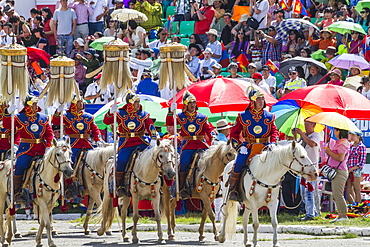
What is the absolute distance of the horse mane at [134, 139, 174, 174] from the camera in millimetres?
16125

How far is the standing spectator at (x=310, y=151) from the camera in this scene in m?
18.3

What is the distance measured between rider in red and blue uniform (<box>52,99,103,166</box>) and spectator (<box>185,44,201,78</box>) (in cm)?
615

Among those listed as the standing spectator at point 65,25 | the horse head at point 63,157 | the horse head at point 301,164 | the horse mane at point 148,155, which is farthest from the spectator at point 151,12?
the horse head at point 301,164

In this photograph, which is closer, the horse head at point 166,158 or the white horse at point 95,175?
the horse head at point 166,158

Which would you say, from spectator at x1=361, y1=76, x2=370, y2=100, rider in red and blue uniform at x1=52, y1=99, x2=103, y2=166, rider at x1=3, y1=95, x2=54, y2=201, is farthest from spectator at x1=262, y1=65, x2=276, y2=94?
rider at x1=3, y1=95, x2=54, y2=201

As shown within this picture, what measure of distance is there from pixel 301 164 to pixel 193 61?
470 inches

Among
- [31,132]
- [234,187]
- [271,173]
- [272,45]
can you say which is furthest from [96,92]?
[271,173]

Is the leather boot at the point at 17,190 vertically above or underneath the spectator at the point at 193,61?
underneath

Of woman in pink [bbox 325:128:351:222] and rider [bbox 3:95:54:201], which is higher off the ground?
rider [bbox 3:95:54:201]

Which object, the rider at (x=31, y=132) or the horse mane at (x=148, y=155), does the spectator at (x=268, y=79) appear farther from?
the rider at (x=31, y=132)

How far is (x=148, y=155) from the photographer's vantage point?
1652cm

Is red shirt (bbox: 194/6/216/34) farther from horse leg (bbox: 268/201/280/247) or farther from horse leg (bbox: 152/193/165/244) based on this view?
horse leg (bbox: 268/201/280/247)

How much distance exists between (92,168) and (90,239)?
6.91 feet

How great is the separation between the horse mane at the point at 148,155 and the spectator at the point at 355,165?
15.2 feet
